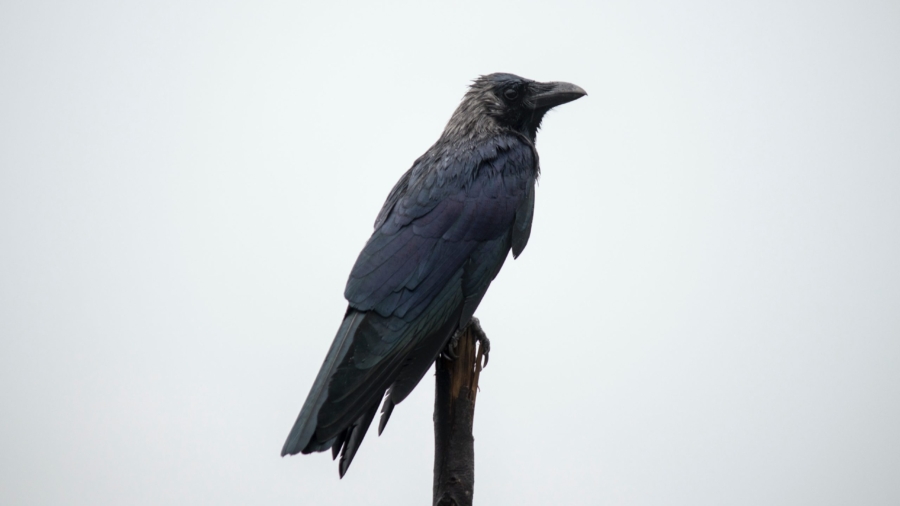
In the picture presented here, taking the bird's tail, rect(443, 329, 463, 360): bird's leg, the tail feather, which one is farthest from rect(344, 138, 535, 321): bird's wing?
the tail feather

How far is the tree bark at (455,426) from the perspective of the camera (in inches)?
190

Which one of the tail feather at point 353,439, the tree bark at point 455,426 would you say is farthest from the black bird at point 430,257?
the tree bark at point 455,426

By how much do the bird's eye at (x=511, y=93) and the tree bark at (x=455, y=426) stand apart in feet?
9.40

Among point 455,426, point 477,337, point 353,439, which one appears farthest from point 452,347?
point 353,439

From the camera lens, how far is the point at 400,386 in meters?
5.06

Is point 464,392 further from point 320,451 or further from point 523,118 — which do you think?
point 523,118

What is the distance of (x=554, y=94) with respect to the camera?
7133mm

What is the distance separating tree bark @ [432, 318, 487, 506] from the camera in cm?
482

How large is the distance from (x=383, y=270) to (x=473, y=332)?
2.84 feet

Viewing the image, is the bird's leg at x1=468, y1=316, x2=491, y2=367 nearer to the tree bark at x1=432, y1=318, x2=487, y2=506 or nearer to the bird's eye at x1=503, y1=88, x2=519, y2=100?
the tree bark at x1=432, y1=318, x2=487, y2=506

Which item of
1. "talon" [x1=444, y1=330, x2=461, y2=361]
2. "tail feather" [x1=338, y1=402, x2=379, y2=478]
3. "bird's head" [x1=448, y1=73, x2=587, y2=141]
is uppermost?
"bird's head" [x1=448, y1=73, x2=587, y2=141]

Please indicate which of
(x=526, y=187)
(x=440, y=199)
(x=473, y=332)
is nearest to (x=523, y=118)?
(x=526, y=187)

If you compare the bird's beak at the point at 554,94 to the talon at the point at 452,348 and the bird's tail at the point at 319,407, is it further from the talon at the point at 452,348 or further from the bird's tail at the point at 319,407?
the bird's tail at the point at 319,407

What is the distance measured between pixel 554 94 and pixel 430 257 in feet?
8.00
